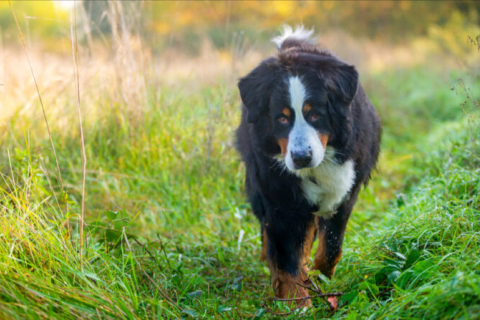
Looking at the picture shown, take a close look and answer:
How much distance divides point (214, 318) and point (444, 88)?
814 centimetres

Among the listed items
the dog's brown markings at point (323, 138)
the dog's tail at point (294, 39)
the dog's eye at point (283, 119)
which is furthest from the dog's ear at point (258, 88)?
the dog's tail at point (294, 39)

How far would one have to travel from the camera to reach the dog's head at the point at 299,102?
101 inches

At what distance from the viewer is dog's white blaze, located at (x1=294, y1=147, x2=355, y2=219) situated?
2852mm

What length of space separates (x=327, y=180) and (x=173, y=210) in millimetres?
1686

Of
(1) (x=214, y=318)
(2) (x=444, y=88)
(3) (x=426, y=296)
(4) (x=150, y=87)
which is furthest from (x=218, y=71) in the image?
(2) (x=444, y=88)

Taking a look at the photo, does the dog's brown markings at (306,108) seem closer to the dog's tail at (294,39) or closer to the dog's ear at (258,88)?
the dog's ear at (258,88)

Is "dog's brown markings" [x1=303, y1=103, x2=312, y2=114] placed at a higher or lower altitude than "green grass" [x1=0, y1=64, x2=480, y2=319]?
higher

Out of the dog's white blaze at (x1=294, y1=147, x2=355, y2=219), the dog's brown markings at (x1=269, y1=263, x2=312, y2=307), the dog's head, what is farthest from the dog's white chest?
the dog's brown markings at (x1=269, y1=263, x2=312, y2=307)

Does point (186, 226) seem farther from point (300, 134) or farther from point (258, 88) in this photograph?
point (300, 134)

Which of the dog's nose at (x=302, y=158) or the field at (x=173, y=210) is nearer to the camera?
the field at (x=173, y=210)

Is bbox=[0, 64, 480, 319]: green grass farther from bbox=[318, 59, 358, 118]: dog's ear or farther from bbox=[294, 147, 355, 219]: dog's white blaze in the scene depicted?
bbox=[318, 59, 358, 118]: dog's ear

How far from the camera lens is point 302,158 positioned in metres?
2.50

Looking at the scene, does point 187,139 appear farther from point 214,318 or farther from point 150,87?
point 214,318

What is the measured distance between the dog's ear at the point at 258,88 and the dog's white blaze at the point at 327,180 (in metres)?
0.44
